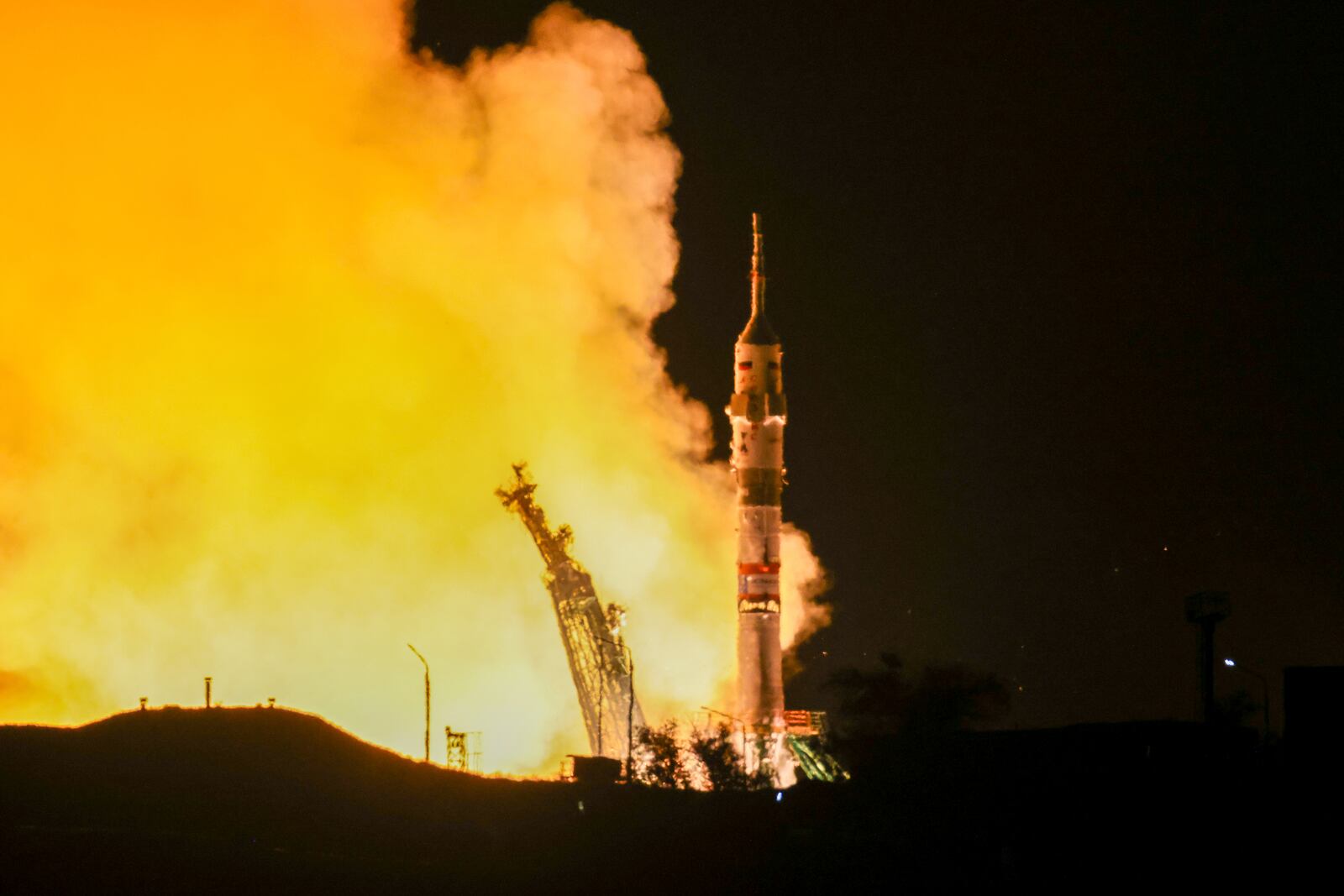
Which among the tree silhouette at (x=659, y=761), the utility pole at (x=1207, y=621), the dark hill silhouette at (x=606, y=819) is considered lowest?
the dark hill silhouette at (x=606, y=819)

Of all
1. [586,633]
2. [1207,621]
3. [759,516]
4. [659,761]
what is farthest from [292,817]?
[1207,621]

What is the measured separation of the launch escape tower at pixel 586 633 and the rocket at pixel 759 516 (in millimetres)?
5060

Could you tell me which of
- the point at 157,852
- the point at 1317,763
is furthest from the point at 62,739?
the point at 1317,763

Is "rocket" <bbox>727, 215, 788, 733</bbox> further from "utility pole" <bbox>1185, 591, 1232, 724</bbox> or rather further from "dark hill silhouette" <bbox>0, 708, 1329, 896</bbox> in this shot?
"utility pole" <bbox>1185, 591, 1232, 724</bbox>

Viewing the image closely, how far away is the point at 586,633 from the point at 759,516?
8141mm

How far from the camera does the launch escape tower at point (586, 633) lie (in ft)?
308

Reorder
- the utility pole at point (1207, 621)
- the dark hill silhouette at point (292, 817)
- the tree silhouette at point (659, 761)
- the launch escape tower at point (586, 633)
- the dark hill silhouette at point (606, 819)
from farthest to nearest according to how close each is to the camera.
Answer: the launch escape tower at point (586, 633) → the tree silhouette at point (659, 761) → the utility pole at point (1207, 621) → the dark hill silhouette at point (292, 817) → the dark hill silhouette at point (606, 819)

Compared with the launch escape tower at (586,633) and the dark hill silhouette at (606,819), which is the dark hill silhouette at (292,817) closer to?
the dark hill silhouette at (606,819)

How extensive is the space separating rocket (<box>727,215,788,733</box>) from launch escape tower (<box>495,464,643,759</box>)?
5.06 meters

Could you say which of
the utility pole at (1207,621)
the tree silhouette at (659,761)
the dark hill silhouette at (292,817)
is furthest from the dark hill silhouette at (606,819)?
the tree silhouette at (659,761)

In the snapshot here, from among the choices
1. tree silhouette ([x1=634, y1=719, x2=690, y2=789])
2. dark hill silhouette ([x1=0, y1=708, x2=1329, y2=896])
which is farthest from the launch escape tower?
dark hill silhouette ([x1=0, y1=708, x2=1329, y2=896])

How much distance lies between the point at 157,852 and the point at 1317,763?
32448 mm

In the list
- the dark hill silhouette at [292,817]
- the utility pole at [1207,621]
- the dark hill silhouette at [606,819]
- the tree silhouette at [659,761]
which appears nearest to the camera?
the dark hill silhouette at [606,819]

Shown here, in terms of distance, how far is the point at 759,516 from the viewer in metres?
95.9
